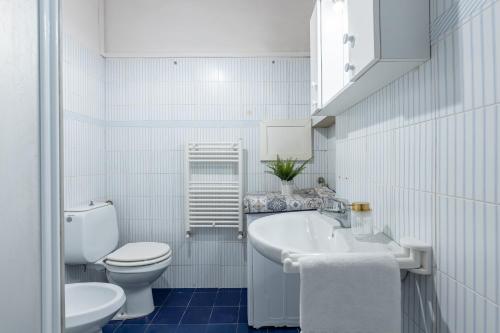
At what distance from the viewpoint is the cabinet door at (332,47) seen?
120 cm

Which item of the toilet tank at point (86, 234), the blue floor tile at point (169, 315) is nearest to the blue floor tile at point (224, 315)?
the blue floor tile at point (169, 315)

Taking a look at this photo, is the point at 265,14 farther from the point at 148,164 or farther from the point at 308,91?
the point at 148,164

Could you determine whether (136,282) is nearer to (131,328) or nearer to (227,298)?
(131,328)

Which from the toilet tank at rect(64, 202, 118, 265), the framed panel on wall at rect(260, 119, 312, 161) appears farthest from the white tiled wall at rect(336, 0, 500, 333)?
the toilet tank at rect(64, 202, 118, 265)

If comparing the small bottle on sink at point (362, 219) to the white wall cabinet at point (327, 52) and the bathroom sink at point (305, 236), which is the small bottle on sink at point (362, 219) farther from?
the white wall cabinet at point (327, 52)

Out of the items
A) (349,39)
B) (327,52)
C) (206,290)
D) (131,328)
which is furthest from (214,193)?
(349,39)

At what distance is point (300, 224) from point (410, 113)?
836mm

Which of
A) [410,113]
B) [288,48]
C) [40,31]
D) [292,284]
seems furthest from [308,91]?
[40,31]

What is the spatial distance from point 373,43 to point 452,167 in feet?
1.23

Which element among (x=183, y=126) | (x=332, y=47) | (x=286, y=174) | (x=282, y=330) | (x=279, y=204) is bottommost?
(x=282, y=330)

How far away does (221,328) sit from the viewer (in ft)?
6.50

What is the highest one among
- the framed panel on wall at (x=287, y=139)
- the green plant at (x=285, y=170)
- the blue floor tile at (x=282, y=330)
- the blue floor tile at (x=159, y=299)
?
the framed panel on wall at (x=287, y=139)

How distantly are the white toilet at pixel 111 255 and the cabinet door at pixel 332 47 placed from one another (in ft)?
4.84

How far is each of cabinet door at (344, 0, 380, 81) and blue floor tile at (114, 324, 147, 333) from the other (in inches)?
75.6
